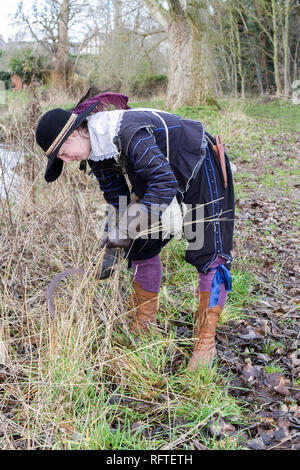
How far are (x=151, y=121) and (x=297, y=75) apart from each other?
20.0 metres

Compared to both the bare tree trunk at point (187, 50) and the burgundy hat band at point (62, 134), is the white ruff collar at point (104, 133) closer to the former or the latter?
the burgundy hat band at point (62, 134)

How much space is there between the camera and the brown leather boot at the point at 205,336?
2451 millimetres

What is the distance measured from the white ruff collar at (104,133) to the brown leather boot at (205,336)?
3.10 feet

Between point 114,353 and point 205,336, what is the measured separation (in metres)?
0.52

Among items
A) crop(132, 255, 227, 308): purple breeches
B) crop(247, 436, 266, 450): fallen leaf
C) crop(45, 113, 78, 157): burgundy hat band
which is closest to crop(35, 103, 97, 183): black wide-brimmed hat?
crop(45, 113, 78, 157): burgundy hat band

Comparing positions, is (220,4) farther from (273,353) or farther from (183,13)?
(273,353)

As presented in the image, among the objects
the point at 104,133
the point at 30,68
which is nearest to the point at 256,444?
the point at 104,133

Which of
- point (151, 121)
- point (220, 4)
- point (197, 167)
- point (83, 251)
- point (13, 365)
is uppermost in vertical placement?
point (220, 4)

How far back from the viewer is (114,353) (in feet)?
8.13

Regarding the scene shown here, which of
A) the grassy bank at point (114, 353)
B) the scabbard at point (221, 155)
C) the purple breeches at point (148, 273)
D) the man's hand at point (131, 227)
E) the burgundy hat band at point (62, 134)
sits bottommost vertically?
the grassy bank at point (114, 353)

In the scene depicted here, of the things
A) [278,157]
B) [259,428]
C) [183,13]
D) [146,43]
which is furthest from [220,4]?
[259,428]

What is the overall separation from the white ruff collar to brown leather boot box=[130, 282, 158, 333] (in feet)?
3.11

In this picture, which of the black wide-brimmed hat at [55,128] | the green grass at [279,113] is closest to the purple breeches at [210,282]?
the black wide-brimmed hat at [55,128]
